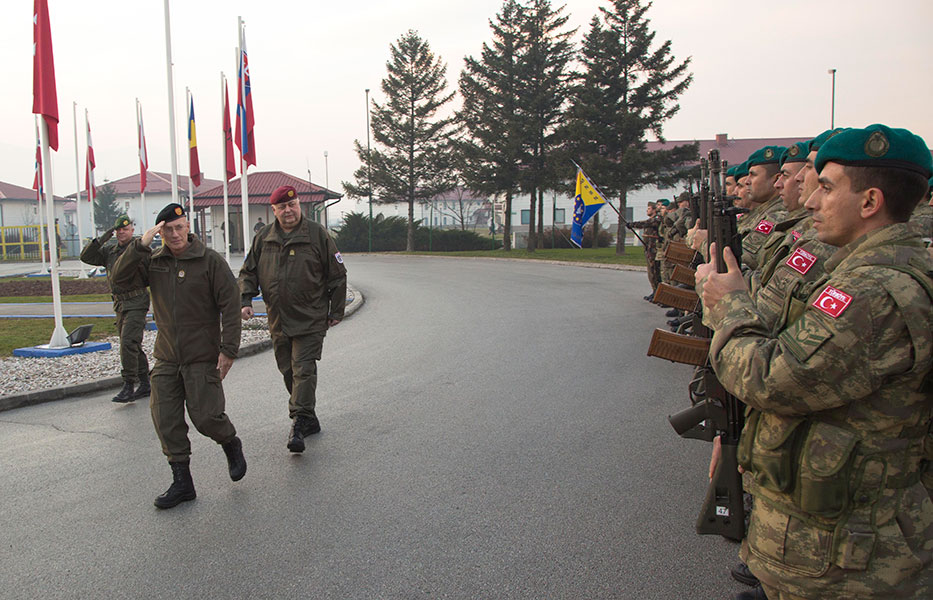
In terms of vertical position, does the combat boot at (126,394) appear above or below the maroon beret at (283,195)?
below

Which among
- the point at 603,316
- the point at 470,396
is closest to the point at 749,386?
the point at 470,396

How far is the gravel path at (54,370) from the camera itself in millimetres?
7647

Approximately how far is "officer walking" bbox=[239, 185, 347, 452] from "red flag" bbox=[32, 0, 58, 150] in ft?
18.5

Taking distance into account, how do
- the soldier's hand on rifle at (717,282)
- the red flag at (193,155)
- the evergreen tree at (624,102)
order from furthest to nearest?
the evergreen tree at (624,102) → the red flag at (193,155) → the soldier's hand on rifle at (717,282)

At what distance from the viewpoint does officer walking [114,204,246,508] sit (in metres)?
4.56

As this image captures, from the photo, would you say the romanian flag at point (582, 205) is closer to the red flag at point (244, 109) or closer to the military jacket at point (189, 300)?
the red flag at point (244, 109)

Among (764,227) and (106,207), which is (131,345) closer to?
(764,227)

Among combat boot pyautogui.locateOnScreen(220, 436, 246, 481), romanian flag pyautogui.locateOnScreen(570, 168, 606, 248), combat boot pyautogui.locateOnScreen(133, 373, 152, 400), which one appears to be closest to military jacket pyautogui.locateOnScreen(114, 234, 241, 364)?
combat boot pyautogui.locateOnScreen(220, 436, 246, 481)

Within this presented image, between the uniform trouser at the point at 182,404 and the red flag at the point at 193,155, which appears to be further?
the red flag at the point at 193,155

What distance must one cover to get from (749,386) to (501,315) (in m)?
11.2

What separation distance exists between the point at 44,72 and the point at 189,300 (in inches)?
273

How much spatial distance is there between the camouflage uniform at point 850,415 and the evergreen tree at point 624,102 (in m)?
31.8

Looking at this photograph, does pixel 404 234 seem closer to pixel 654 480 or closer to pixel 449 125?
pixel 449 125

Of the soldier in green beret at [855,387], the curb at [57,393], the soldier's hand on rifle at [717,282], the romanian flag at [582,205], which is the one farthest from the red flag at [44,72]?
the romanian flag at [582,205]
